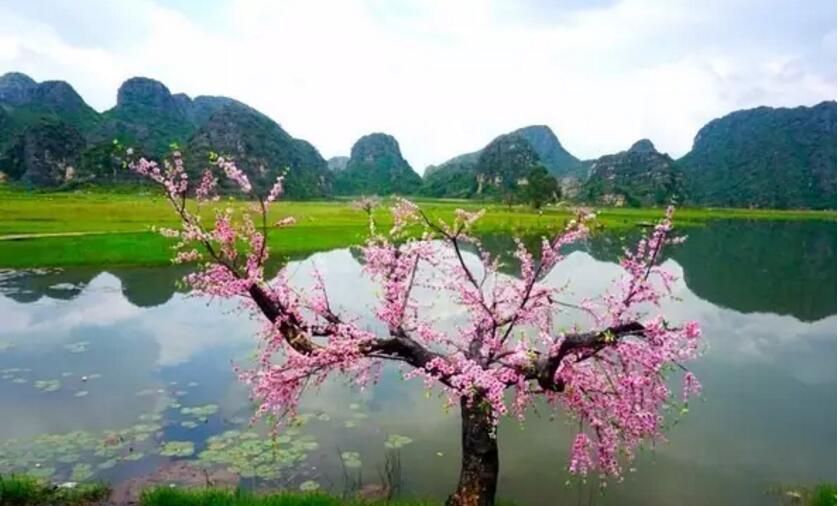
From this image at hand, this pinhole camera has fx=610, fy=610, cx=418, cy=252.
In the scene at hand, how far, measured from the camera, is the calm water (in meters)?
11.1

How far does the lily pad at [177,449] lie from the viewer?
11609mm

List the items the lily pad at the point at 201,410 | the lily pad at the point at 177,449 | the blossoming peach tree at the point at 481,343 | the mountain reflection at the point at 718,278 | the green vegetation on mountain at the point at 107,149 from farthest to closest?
the green vegetation on mountain at the point at 107,149 → the mountain reflection at the point at 718,278 → the lily pad at the point at 201,410 → the lily pad at the point at 177,449 → the blossoming peach tree at the point at 481,343

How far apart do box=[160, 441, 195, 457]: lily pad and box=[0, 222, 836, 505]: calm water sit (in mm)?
96

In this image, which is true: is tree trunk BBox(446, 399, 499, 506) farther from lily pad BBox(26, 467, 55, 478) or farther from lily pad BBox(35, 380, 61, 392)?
lily pad BBox(35, 380, 61, 392)

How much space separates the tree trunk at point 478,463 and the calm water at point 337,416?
6.81 feet

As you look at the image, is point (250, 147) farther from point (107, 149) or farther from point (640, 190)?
point (640, 190)

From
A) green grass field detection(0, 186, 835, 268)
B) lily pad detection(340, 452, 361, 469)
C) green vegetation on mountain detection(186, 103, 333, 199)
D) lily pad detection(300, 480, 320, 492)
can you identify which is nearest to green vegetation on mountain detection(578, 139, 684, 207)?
green vegetation on mountain detection(186, 103, 333, 199)

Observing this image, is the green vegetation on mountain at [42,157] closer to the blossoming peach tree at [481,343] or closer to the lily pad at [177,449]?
the lily pad at [177,449]

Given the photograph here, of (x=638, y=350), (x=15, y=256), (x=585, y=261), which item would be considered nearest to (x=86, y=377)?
(x=638, y=350)

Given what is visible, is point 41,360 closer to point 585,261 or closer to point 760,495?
point 760,495

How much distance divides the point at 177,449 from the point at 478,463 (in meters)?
6.45

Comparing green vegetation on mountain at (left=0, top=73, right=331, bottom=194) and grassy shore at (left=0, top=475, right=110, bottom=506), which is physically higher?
green vegetation on mountain at (left=0, top=73, right=331, bottom=194)

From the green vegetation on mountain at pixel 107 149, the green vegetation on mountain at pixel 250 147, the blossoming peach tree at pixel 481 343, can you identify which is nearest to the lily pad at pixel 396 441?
the blossoming peach tree at pixel 481 343

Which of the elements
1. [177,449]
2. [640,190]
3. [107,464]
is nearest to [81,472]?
[107,464]
